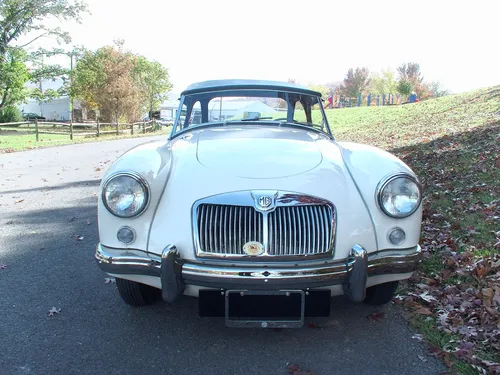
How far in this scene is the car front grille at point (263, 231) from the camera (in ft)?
8.16

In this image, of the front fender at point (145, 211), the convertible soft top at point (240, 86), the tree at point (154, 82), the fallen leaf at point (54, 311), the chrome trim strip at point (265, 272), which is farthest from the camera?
the tree at point (154, 82)

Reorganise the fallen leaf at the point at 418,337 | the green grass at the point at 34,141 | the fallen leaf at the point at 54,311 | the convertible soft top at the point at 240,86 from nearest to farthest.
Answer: the fallen leaf at the point at 418,337
the fallen leaf at the point at 54,311
the convertible soft top at the point at 240,86
the green grass at the point at 34,141

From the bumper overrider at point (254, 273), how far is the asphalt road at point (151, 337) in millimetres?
426

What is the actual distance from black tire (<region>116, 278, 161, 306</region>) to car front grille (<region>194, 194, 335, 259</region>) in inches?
30.2

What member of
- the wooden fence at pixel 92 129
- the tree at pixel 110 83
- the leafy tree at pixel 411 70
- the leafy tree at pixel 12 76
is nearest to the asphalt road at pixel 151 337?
the wooden fence at pixel 92 129

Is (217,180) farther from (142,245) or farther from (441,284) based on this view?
(441,284)

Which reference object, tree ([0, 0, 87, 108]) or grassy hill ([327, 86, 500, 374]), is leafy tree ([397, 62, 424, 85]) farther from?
grassy hill ([327, 86, 500, 374])

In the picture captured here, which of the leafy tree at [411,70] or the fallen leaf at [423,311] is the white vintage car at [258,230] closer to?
the fallen leaf at [423,311]

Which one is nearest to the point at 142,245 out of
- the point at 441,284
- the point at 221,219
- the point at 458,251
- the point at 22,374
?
the point at 221,219

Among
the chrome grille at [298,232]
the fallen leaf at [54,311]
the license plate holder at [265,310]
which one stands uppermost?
the chrome grille at [298,232]

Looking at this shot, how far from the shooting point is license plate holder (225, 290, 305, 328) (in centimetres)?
245

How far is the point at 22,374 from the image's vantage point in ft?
7.70

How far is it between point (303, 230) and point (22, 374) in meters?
1.77

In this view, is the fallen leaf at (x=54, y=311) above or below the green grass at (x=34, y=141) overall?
below
